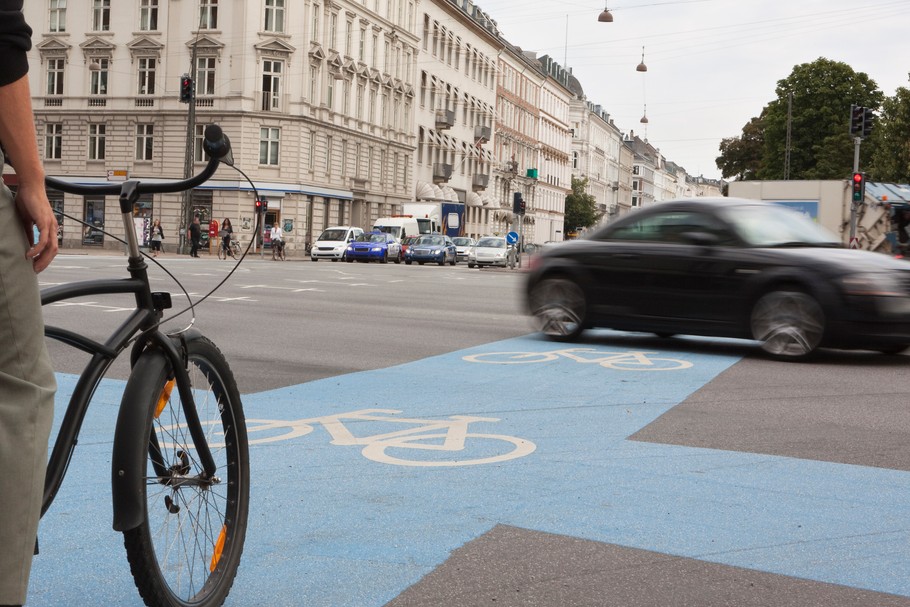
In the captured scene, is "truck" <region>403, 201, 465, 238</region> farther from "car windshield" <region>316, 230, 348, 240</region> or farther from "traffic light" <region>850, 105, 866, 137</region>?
"traffic light" <region>850, 105, 866, 137</region>

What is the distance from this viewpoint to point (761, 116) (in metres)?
93.9

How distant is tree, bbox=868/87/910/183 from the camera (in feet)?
193

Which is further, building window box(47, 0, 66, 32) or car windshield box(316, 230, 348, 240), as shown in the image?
building window box(47, 0, 66, 32)

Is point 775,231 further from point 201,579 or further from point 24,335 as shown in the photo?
point 24,335

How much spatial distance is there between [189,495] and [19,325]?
123 cm

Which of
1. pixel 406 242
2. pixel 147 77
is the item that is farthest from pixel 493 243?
pixel 147 77

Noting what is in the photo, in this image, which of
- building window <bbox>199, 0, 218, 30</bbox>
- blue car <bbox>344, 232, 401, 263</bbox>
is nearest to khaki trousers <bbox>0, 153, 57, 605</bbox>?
blue car <bbox>344, 232, 401, 263</bbox>

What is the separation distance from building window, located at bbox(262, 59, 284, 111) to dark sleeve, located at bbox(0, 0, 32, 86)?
177ft

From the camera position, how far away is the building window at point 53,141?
57.8 meters

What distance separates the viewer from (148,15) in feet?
186

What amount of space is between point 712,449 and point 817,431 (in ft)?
3.61

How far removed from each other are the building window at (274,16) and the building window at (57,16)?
10769 millimetres

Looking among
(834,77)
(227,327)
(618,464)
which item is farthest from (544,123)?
(618,464)

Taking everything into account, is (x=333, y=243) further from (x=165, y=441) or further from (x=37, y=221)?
(x=37, y=221)
